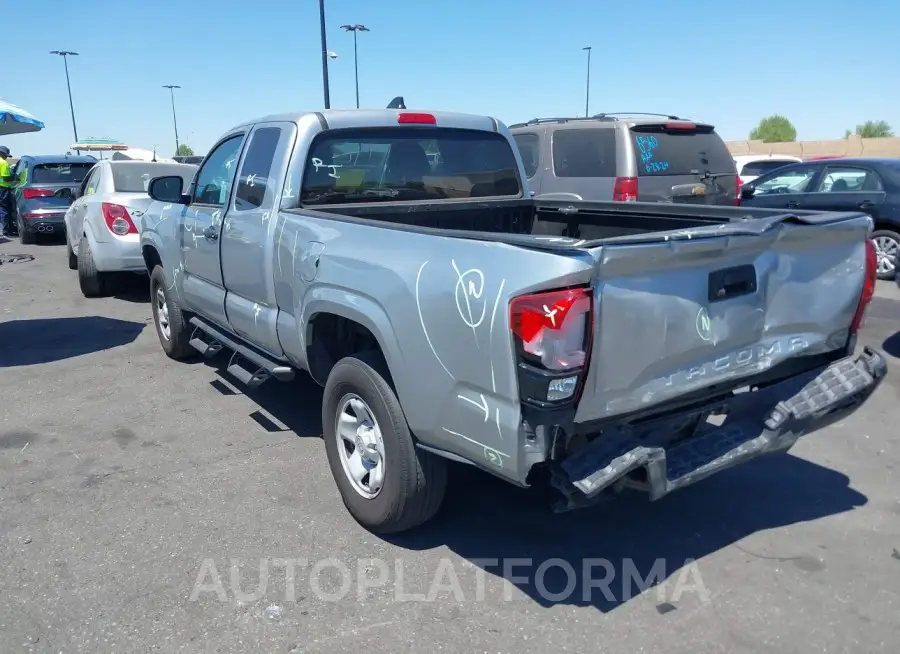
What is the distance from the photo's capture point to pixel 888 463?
4512 mm

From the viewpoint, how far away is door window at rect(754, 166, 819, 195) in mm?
10859

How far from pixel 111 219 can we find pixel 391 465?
6937 millimetres

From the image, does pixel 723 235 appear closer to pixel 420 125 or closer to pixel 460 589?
pixel 460 589

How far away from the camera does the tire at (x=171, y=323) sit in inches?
251

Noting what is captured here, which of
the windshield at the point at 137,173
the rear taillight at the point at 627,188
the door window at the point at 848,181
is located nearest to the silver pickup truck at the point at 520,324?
the rear taillight at the point at 627,188

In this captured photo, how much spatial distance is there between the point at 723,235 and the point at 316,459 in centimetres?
273

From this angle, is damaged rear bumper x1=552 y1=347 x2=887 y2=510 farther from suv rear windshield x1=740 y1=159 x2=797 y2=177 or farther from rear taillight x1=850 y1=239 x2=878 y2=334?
suv rear windshield x1=740 y1=159 x2=797 y2=177

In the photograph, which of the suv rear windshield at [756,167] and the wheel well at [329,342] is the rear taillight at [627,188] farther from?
the suv rear windshield at [756,167]

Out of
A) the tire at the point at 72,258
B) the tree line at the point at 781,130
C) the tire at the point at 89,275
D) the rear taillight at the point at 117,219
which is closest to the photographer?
the rear taillight at the point at 117,219

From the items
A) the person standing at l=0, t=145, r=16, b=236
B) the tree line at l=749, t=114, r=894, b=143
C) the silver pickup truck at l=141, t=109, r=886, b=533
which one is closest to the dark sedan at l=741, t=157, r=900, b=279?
the silver pickup truck at l=141, t=109, r=886, b=533

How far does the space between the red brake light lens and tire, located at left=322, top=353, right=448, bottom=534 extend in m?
0.90

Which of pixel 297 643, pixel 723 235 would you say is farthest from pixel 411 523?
pixel 723 235

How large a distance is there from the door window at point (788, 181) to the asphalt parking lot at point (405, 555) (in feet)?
21.3

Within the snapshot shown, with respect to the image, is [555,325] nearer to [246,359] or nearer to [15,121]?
[246,359]
